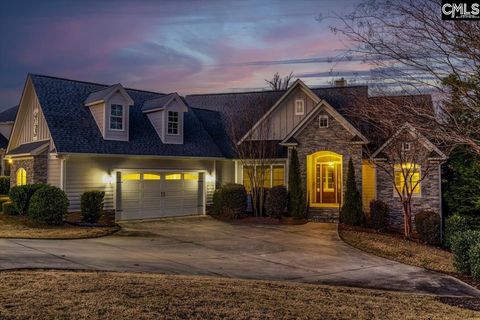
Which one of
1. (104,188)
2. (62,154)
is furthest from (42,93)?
(104,188)

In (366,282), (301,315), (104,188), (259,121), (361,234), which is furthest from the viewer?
(259,121)

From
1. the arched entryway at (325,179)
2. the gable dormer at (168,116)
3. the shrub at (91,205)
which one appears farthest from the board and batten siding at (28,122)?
the arched entryway at (325,179)

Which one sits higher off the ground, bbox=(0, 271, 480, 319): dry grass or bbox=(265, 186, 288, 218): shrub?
bbox=(265, 186, 288, 218): shrub

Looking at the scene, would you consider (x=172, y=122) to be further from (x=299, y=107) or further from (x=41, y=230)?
(x=41, y=230)

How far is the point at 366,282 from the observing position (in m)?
10.2

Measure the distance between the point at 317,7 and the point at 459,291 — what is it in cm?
665

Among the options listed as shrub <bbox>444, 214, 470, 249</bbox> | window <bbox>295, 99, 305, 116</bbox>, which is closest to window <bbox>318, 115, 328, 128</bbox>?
window <bbox>295, 99, 305, 116</bbox>

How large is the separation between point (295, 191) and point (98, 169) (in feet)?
28.5

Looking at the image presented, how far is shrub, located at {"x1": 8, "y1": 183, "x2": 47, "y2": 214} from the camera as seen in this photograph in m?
17.7

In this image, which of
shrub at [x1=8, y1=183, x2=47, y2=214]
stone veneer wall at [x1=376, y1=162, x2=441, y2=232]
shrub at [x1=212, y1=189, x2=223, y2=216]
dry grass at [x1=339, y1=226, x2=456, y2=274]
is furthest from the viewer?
shrub at [x1=212, y1=189, x2=223, y2=216]

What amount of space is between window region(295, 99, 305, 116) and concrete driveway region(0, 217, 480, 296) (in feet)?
26.3

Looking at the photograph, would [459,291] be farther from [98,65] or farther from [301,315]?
[98,65]

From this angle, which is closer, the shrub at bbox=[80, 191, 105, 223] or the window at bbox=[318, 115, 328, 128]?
the shrub at bbox=[80, 191, 105, 223]

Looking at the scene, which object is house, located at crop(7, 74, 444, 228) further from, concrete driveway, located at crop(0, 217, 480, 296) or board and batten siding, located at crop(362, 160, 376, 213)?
concrete driveway, located at crop(0, 217, 480, 296)
